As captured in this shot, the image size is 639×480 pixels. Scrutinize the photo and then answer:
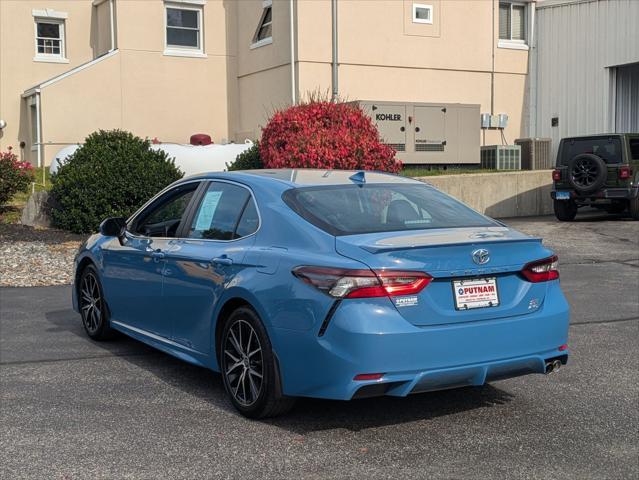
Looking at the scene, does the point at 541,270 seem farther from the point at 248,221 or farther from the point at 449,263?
the point at 248,221

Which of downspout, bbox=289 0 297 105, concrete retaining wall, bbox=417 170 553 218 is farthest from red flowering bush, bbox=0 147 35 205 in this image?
downspout, bbox=289 0 297 105

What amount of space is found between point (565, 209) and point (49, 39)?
17354 millimetres

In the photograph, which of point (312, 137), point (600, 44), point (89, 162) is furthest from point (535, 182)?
point (89, 162)

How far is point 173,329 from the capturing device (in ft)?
21.6

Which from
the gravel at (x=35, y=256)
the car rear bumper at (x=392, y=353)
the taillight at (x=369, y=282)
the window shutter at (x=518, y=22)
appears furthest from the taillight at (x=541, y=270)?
the window shutter at (x=518, y=22)

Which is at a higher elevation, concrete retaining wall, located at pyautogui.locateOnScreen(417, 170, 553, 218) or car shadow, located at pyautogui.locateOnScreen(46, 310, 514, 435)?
concrete retaining wall, located at pyautogui.locateOnScreen(417, 170, 553, 218)

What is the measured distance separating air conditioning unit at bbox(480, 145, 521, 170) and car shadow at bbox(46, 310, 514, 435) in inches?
718

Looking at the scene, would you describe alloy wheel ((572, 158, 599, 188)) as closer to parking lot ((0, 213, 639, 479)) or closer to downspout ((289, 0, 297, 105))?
downspout ((289, 0, 297, 105))

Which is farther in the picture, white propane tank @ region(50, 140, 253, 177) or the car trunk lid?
white propane tank @ region(50, 140, 253, 177)

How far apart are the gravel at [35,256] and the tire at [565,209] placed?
10349 millimetres

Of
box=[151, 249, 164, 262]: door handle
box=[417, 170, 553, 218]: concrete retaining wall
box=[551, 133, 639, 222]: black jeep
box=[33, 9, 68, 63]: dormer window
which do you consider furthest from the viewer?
box=[33, 9, 68, 63]: dormer window

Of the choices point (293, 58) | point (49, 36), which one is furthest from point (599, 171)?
point (49, 36)

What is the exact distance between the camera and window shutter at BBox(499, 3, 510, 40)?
Result: 27.4 m

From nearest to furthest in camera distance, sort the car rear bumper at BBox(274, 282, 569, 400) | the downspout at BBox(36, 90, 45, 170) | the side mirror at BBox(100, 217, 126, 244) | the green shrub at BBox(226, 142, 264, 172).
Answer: the car rear bumper at BBox(274, 282, 569, 400) < the side mirror at BBox(100, 217, 126, 244) < the green shrub at BBox(226, 142, 264, 172) < the downspout at BBox(36, 90, 45, 170)
